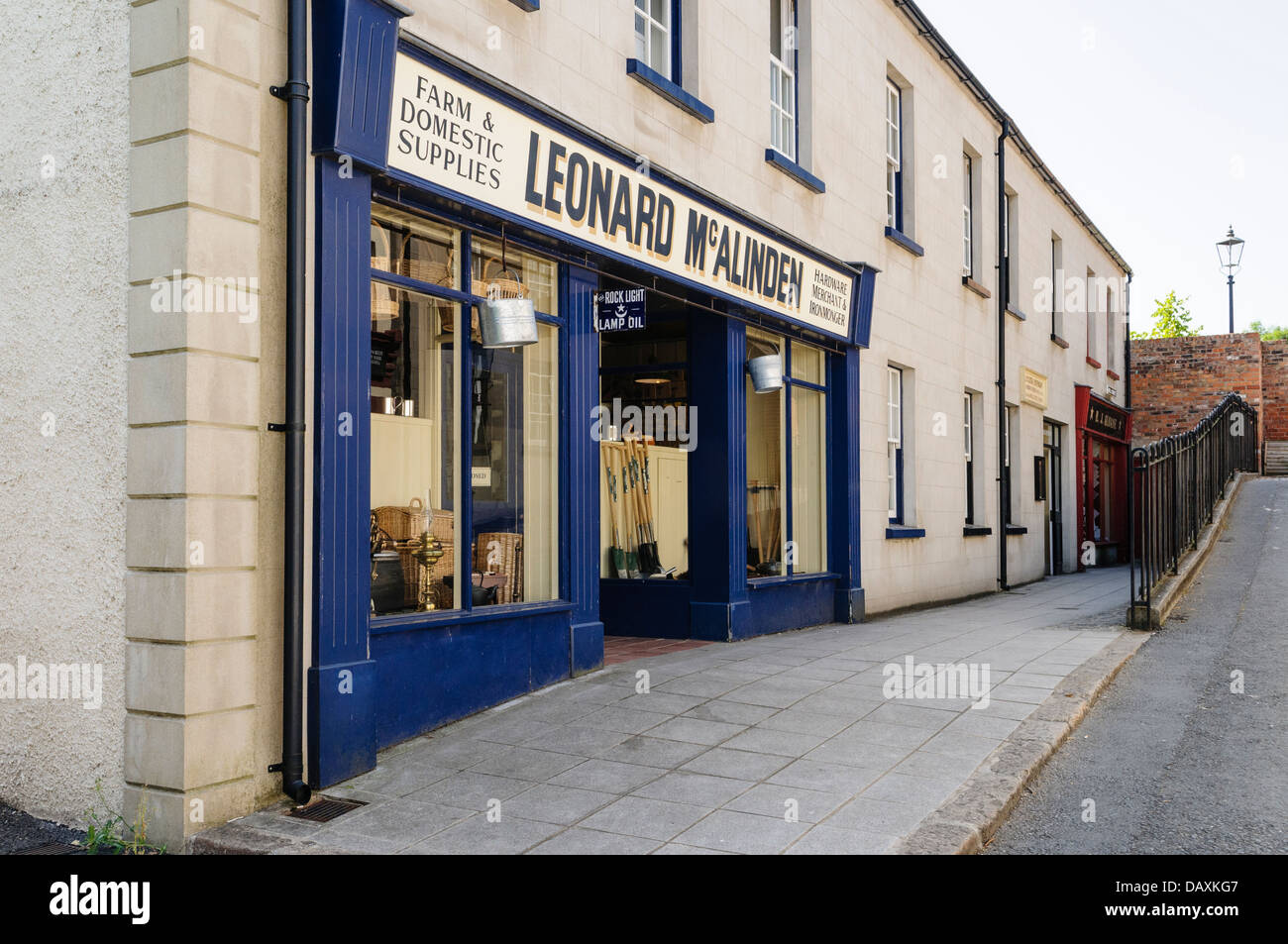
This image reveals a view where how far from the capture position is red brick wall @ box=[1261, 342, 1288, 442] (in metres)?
30.9

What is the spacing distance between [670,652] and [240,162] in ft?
17.2

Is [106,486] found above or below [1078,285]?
below

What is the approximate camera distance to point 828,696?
7.15m

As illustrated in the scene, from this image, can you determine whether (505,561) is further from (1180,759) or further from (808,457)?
(808,457)

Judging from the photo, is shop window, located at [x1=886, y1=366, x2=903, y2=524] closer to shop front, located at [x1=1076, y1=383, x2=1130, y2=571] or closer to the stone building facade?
the stone building facade

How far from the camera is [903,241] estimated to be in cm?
1271

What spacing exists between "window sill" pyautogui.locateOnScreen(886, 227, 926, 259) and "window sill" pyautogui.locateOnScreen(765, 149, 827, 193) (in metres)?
1.76

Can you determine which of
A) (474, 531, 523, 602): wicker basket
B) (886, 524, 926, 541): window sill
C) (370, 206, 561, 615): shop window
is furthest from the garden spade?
(886, 524, 926, 541): window sill

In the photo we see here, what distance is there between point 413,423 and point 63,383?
184 cm
